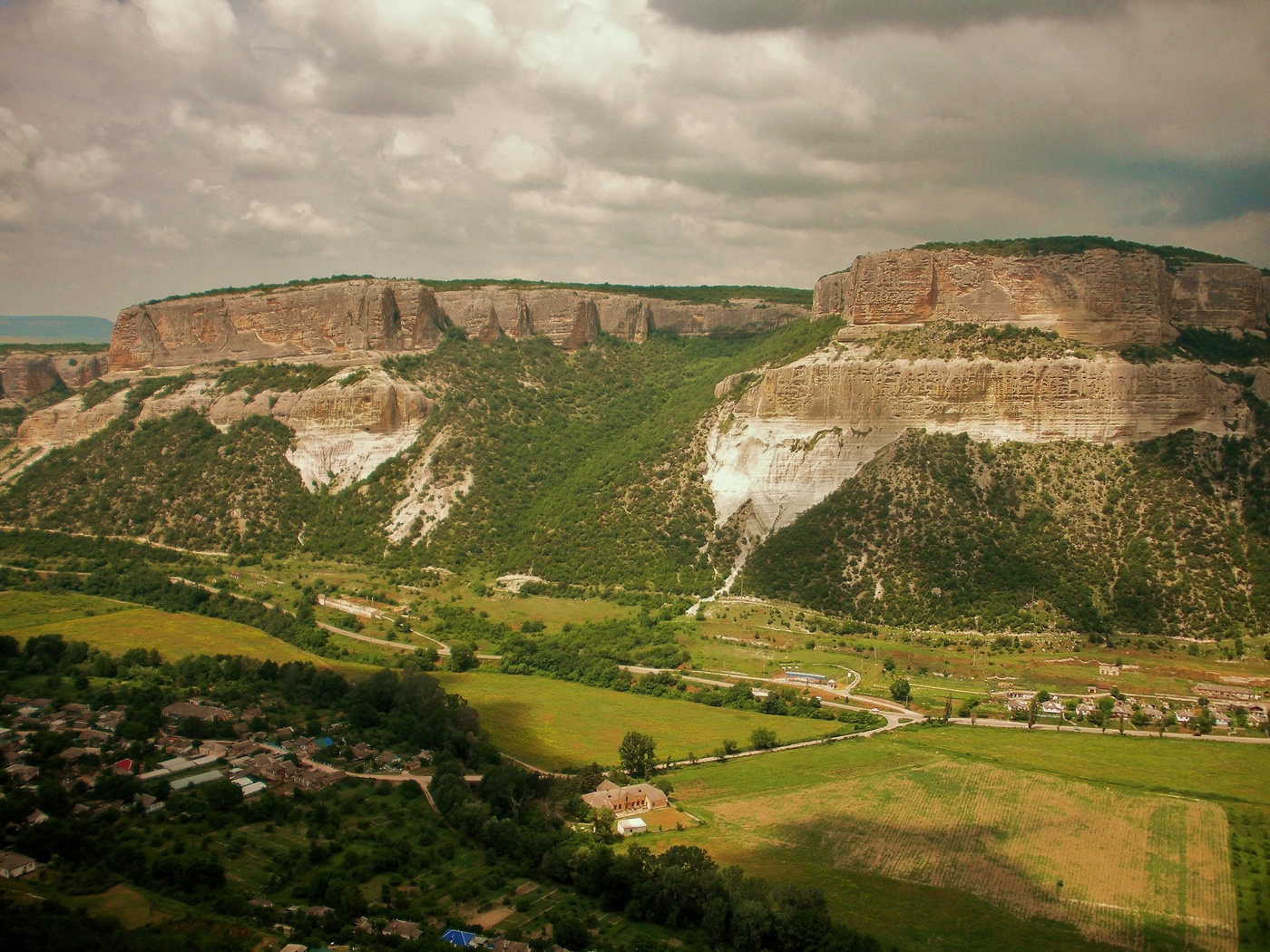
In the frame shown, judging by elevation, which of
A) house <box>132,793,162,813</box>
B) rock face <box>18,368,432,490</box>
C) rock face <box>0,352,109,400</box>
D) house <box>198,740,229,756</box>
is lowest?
house <box>132,793,162,813</box>

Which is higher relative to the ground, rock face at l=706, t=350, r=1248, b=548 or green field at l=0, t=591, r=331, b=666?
rock face at l=706, t=350, r=1248, b=548

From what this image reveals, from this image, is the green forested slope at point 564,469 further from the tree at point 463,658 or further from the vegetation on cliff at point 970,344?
the tree at point 463,658

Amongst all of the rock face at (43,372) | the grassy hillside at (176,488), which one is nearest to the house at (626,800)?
the grassy hillside at (176,488)

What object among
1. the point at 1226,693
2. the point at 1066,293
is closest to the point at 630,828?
the point at 1226,693

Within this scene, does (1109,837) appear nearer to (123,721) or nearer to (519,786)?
(519,786)

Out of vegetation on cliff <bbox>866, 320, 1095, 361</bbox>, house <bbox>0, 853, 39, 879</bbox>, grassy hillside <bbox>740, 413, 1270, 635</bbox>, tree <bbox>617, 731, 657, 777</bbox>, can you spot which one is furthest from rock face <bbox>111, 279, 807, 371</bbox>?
house <bbox>0, 853, 39, 879</bbox>

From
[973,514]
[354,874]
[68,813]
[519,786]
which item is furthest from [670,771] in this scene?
[973,514]

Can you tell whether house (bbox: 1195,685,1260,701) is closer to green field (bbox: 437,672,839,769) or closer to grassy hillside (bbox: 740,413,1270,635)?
grassy hillside (bbox: 740,413,1270,635)

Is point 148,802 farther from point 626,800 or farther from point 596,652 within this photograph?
point 596,652
